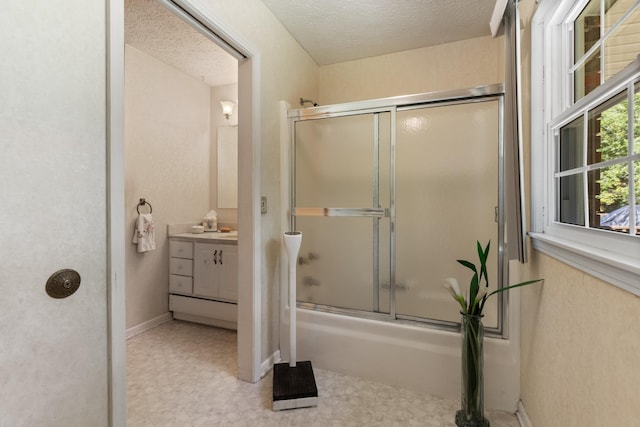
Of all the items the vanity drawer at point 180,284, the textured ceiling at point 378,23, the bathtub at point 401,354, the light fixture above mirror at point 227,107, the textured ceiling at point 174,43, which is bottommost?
the bathtub at point 401,354

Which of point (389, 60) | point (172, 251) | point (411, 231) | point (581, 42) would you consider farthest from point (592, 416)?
point (172, 251)

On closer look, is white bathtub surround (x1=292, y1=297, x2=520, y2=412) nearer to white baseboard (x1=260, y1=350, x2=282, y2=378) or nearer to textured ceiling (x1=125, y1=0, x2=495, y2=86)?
white baseboard (x1=260, y1=350, x2=282, y2=378)

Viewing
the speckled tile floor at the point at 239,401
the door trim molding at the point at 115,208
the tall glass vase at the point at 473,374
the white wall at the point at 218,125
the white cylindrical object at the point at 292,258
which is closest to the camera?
the door trim molding at the point at 115,208

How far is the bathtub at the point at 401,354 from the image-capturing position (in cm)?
165

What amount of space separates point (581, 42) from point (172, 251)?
3.23 meters

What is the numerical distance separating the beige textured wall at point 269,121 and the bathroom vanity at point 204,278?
0.69 m

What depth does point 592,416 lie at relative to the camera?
0.92 meters

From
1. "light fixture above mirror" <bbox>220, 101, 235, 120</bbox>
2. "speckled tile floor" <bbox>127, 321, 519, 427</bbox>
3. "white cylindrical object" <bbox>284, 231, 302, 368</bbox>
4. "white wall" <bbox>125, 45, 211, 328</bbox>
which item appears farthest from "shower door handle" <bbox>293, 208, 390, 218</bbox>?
"light fixture above mirror" <bbox>220, 101, 235, 120</bbox>

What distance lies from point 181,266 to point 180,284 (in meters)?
0.18

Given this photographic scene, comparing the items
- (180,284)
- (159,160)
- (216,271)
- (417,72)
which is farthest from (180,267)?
(417,72)

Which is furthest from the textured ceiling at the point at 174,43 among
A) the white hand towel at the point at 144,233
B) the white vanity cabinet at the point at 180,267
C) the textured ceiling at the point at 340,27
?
the white vanity cabinet at the point at 180,267

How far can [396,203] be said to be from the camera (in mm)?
2006

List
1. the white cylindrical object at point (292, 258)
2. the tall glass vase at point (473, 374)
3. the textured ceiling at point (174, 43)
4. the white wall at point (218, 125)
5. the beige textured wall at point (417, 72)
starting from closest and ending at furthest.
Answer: the tall glass vase at point (473, 374) < the white cylindrical object at point (292, 258) < the textured ceiling at point (174, 43) < the beige textured wall at point (417, 72) < the white wall at point (218, 125)

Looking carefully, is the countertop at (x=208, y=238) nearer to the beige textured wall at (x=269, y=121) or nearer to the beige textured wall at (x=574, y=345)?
the beige textured wall at (x=269, y=121)
